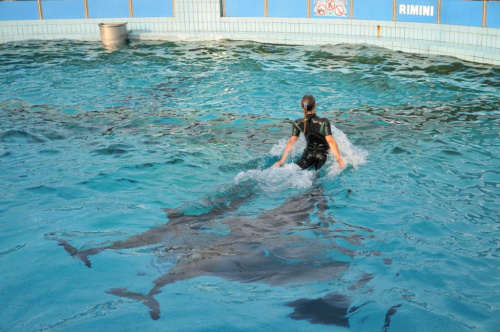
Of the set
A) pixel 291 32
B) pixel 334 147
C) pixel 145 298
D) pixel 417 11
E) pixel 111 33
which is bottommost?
pixel 145 298

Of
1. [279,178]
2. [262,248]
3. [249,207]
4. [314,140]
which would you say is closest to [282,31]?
[314,140]

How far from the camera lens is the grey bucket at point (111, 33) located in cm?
1936

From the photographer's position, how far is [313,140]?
860 cm

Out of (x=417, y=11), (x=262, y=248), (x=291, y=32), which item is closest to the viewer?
(x=262, y=248)

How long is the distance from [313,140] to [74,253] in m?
4.00

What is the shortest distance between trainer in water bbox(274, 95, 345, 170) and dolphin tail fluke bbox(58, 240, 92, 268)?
338cm

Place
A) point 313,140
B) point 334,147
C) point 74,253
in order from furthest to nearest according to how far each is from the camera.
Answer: point 313,140 < point 334,147 < point 74,253

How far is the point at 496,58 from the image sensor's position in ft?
48.6

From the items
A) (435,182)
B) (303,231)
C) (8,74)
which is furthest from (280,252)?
(8,74)

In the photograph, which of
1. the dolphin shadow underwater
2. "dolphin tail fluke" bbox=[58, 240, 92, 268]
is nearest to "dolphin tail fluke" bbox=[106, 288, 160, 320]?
the dolphin shadow underwater

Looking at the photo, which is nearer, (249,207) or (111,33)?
(249,207)

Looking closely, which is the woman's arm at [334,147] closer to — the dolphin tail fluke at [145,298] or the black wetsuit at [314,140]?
the black wetsuit at [314,140]

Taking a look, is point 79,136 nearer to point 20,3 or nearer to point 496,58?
point 496,58

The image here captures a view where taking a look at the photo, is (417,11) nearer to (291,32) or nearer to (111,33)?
(291,32)
